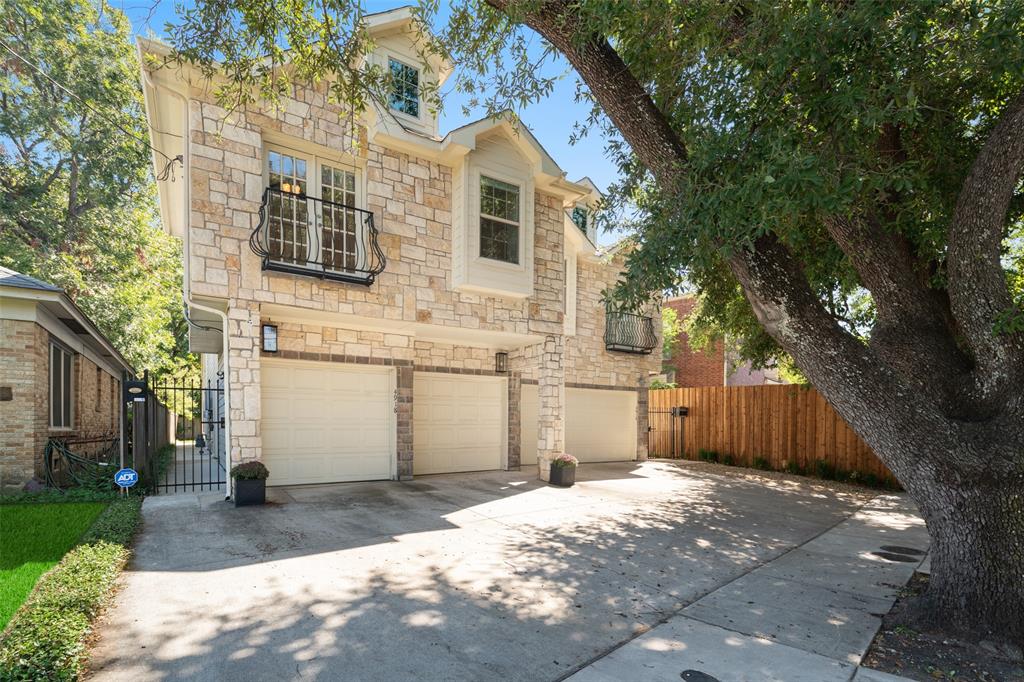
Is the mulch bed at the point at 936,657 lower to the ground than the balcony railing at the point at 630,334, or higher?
lower

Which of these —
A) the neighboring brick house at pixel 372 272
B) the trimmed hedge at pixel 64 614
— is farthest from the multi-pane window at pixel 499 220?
the trimmed hedge at pixel 64 614

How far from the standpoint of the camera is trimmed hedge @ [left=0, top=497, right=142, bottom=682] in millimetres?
2652

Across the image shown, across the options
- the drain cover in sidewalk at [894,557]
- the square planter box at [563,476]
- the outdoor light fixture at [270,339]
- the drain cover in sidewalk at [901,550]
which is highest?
the outdoor light fixture at [270,339]

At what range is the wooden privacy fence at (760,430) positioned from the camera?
36.2 ft

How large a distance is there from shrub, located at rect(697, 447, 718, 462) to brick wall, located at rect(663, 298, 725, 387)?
765cm

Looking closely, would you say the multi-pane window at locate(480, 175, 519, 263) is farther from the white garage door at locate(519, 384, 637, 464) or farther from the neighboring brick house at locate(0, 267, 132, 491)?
the neighboring brick house at locate(0, 267, 132, 491)

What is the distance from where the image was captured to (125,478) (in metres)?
7.16

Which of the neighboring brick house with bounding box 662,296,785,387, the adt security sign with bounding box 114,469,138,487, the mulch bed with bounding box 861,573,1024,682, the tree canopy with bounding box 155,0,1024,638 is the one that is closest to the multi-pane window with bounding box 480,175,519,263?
the tree canopy with bounding box 155,0,1024,638

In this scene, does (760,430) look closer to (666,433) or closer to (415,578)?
(666,433)

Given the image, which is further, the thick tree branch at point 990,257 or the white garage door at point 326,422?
the white garage door at point 326,422

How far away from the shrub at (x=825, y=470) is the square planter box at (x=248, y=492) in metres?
11.4

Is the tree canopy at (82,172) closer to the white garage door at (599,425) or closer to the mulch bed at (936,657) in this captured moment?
the white garage door at (599,425)

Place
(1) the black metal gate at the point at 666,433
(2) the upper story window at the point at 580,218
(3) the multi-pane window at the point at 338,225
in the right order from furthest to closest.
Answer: (2) the upper story window at the point at 580,218
(1) the black metal gate at the point at 666,433
(3) the multi-pane window at the point at 338,225

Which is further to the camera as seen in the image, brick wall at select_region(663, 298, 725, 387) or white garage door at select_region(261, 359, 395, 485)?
brick wall at select_region(663, 298, 725, 387)
